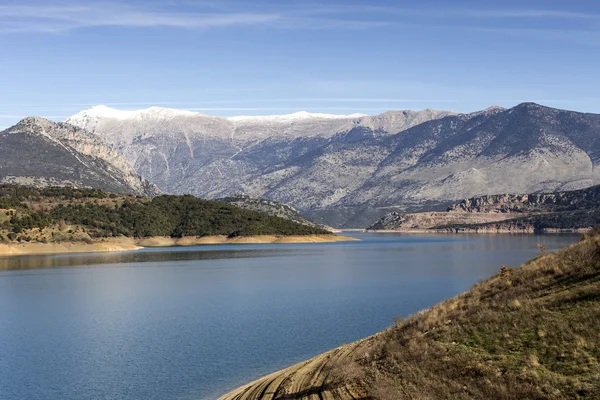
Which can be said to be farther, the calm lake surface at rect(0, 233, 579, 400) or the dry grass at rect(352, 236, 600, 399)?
the calm lake surface at rect(0, 233, 579, 400)

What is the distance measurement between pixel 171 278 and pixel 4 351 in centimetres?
7600

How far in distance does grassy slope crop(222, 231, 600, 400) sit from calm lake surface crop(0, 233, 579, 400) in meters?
9.62

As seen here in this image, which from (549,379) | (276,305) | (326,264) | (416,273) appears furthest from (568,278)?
(326,264)

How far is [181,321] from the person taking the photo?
7631cm

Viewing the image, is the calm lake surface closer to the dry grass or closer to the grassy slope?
the grassy slope

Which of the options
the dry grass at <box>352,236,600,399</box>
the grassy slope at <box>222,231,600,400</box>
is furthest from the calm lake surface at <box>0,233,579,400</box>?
the dry grass at <box>352,236,600,399</box>

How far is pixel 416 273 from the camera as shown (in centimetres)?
13712

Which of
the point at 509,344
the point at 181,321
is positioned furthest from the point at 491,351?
the point at 181,321

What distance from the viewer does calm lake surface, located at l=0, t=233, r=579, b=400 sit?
48125mm

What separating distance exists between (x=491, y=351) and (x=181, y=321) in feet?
162

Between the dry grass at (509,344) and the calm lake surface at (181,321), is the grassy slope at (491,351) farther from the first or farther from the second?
the calm lake surface at (181,321)

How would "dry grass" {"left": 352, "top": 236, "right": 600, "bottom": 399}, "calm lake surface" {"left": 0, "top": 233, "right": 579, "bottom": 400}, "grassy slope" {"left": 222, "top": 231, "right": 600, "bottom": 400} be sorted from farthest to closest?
A: 1. "calm lake surface" {"left": 0, "top": 233, "right": 579, "bottom": 400}
2. "grassy slope" {"left": 222, "top": 231, "right": 600, "bottom": 400}
3. "dry grass" {"left": 352, "top": 236, "right": 600, "bottom": 399}

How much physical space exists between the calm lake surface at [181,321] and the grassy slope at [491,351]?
962cm

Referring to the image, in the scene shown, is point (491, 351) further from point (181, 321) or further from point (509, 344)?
point (181, 321)
